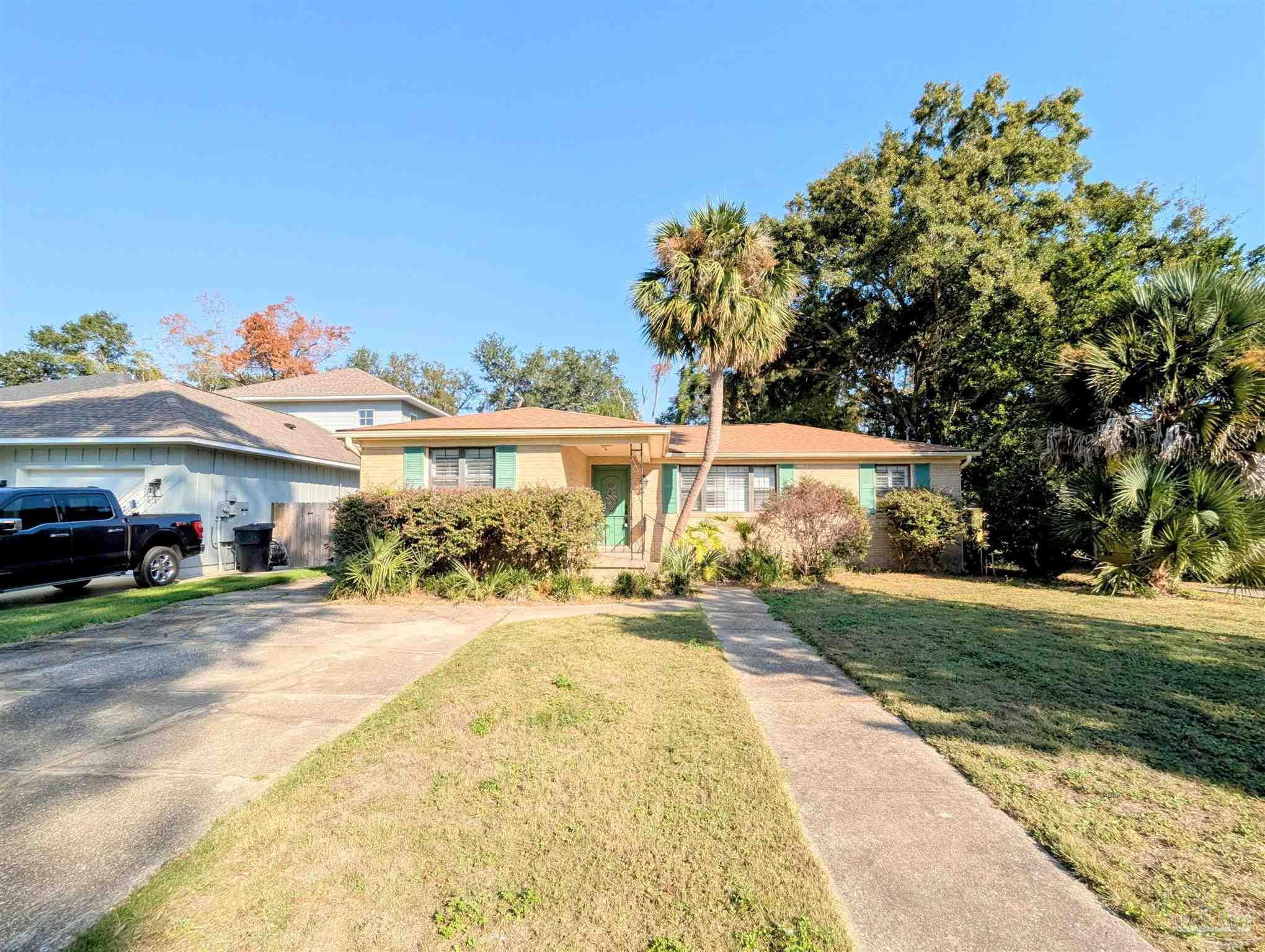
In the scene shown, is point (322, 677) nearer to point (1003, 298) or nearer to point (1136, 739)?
point (1136, 739)

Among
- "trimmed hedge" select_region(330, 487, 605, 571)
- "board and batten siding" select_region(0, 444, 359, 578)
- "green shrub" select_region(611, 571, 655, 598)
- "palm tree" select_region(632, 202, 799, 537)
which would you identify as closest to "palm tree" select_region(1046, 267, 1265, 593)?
"palm tree" select_region(632, 202, 799, 537)

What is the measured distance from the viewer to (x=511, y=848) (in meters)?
2.48

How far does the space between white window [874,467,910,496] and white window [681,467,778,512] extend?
2688mm

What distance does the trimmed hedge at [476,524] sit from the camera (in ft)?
29.5

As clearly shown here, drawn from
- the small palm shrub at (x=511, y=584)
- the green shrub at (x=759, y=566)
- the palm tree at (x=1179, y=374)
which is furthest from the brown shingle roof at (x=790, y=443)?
the small palm shrub at (x=511, y=584)

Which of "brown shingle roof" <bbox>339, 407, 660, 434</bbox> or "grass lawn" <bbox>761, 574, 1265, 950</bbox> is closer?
"grass lawn" <bbox>761, 574, 1265, 950</bbox>

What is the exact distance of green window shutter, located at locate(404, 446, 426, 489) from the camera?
523 inches

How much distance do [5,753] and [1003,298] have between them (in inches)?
803

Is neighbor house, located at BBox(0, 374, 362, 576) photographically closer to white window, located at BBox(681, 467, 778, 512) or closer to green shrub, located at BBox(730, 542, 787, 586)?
white window, located at BBox(681, 467, 778, 512)

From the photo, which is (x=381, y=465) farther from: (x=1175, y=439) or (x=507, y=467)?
(x=1175, y=439)

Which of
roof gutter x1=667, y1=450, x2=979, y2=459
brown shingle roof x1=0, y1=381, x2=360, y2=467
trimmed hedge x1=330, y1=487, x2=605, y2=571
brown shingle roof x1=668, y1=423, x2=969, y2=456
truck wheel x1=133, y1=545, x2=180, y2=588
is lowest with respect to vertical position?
truck wheel x1=133, y1=545, x2=180, y2=588

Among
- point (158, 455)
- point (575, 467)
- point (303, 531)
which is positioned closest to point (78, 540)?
point (158, 455)

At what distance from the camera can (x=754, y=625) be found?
24.2 ft

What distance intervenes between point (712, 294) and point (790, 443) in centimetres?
505
